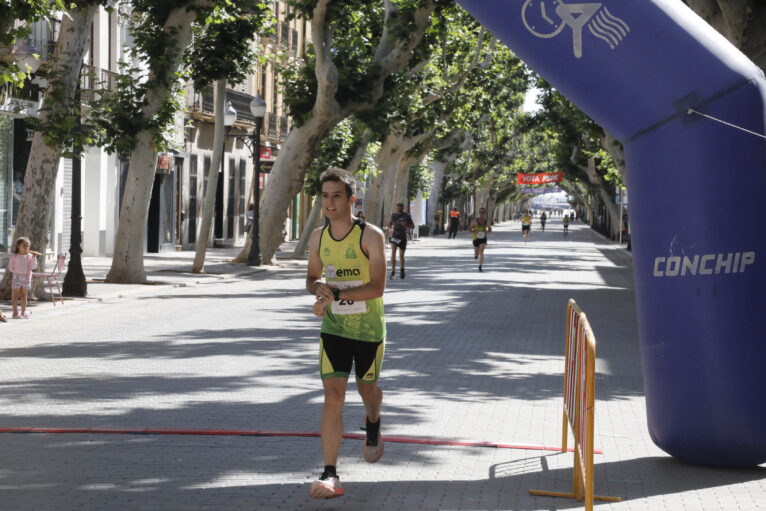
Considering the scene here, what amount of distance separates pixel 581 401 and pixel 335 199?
1652 mm

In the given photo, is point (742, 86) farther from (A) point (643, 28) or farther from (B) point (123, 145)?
(B) point (123, 145)

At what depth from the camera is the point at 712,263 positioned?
7.29 m

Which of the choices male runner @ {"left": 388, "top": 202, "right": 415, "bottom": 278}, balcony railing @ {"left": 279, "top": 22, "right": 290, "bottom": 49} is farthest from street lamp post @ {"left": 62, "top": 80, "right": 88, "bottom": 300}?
balcony railing @ {"left": 279, "top": 22, "right": 290, "bottom": 49}

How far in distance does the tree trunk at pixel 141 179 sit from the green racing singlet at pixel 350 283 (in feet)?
54.7

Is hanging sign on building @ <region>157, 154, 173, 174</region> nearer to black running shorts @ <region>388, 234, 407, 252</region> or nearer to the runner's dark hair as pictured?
black running shorts @ <region>388, 234, 407, 252</region>

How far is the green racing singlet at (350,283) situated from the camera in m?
6.54

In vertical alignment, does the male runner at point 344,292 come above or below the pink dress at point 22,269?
above

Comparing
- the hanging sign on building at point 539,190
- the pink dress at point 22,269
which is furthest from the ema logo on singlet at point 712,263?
the hanging sign on building at point 539,190

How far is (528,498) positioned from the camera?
657 cm

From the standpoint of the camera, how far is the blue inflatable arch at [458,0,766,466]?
7.30 m

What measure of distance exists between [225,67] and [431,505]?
21845 millimetres

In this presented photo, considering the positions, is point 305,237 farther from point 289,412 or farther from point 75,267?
point 289,412

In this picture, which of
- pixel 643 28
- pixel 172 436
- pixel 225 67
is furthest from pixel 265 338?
pixel 225 67

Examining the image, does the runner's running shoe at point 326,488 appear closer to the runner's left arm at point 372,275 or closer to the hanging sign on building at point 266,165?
the runner's left arm at point 372,275
